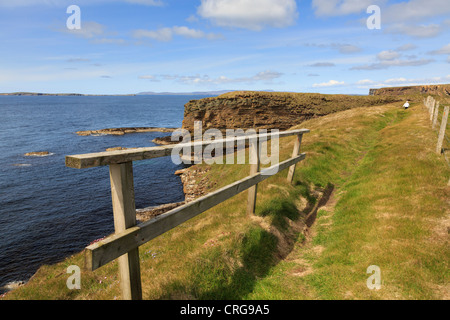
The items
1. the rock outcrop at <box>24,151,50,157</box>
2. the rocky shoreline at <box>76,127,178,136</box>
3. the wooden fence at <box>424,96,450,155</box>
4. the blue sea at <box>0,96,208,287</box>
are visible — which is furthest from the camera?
the rocky shoreline at <box>76,127,178,136</box>

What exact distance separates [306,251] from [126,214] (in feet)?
17.2

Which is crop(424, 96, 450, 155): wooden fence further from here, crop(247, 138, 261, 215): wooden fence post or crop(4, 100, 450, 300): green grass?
crop(247, 138, 261, 215): wooden fence post

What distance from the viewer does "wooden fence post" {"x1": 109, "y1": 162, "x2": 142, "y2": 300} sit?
340 centimetres

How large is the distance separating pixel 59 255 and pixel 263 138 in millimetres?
16675

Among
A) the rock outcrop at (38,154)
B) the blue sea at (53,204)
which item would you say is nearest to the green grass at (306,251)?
the blue sea at (53,204)

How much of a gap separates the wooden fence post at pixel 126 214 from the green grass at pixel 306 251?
739 mm

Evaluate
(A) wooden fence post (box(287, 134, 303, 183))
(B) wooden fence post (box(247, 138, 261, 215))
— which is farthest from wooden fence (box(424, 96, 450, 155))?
(B) wooden fence post (box(247, 138, 261, 215))

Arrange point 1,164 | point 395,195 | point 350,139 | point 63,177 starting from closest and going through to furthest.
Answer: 1. point 395,195
2. point 350,139
3. point 63,177
4. point 1,164

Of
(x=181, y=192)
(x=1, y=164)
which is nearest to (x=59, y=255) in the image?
(x=181, y=192)

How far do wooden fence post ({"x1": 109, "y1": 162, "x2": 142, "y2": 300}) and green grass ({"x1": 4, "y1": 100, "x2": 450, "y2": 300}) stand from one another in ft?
2.42

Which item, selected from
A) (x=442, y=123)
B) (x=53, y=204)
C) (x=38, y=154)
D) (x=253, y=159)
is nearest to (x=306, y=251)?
(x=253, y=159)

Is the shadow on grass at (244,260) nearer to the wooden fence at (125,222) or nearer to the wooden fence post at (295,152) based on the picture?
the wooden fence at (125,222)
